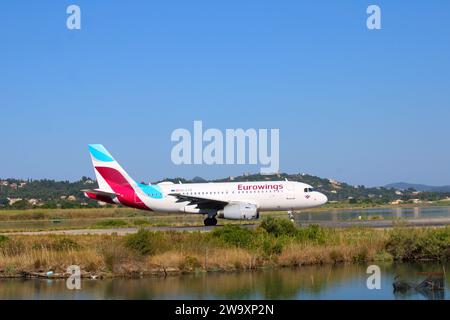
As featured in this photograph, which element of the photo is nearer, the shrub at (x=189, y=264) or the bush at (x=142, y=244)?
the shrub at (x=189, y=264)

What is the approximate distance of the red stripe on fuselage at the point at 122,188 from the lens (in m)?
54.3

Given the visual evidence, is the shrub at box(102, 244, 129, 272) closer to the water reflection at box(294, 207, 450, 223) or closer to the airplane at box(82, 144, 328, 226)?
→ the airplane at box(82, 144, 328, 226)

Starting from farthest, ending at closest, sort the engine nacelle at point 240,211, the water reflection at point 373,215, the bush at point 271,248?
the water reflection at point 373,215 → the engine nacelle at point 240,211 → the bush at point 271,248

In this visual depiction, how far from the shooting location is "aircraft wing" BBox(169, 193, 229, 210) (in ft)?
168

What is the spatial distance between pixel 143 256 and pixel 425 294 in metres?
12.9

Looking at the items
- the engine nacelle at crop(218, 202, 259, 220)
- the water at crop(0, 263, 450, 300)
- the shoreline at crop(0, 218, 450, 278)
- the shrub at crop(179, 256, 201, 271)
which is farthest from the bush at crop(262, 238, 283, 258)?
the engine nacelle at crop(218, 202, 259, 220)

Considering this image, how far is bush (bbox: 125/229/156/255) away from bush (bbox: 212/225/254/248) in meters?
3.53

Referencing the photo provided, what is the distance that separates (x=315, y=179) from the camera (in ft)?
620

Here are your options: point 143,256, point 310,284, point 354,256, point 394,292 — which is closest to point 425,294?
point 394,292

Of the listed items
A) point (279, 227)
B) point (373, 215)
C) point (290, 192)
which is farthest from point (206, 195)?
point (373, 215)

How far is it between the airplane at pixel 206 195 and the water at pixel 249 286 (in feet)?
65.2

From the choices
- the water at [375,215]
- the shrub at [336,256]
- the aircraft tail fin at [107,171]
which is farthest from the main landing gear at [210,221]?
the shrub at [336,256]

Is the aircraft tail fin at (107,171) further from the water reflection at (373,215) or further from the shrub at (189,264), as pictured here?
the shrub at (189,264)

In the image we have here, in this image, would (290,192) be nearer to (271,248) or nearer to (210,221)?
(210,221)
